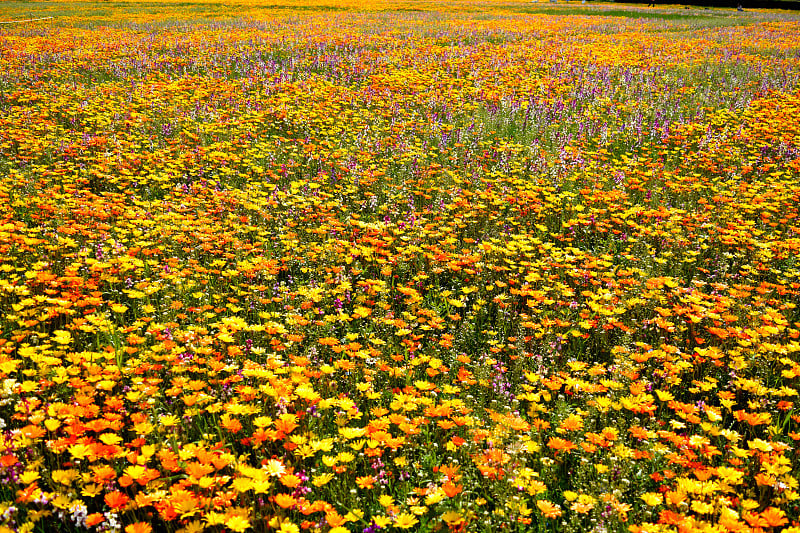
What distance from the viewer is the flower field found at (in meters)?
2.67

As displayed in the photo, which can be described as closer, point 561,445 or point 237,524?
point 237,524

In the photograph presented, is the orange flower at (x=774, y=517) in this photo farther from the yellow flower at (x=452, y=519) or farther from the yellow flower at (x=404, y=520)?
the yellow flower at (x=404, y=520)

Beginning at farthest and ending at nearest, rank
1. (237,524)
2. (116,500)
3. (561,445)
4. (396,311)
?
(396,311), (561,445), (116,500), (237,524)

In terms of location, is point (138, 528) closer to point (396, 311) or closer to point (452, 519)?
point (452, 519)

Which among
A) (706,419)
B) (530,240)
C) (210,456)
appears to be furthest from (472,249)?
(210,456)

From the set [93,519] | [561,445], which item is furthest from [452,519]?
[93,519]

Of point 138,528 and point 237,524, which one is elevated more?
point 237,524

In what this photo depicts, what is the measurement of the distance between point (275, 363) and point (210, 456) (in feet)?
3.01

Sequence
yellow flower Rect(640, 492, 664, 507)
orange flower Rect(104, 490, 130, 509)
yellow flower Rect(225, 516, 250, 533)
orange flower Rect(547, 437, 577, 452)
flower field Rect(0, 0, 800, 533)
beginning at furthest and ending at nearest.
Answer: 1. orange flower Rect(547, 437, 577, 452)
2. flower field Rect(0, 0, 800, 533)
3. yellow flower Rect(640, 492, 664, 507)
4. orange flower Rect(104, 490, 130, 509)
5. yellow flower Rect(225, 516, 250, 533)

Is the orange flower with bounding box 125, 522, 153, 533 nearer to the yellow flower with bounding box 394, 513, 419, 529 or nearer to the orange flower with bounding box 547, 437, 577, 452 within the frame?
the yellow flower with bounding box 394, 513, 419, 529

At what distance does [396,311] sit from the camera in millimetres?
4738

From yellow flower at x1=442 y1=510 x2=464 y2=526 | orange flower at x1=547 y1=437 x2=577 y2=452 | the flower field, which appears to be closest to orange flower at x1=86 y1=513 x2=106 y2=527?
the flower field

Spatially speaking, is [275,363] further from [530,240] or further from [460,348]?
[530,240]

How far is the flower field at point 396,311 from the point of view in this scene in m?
2.67
